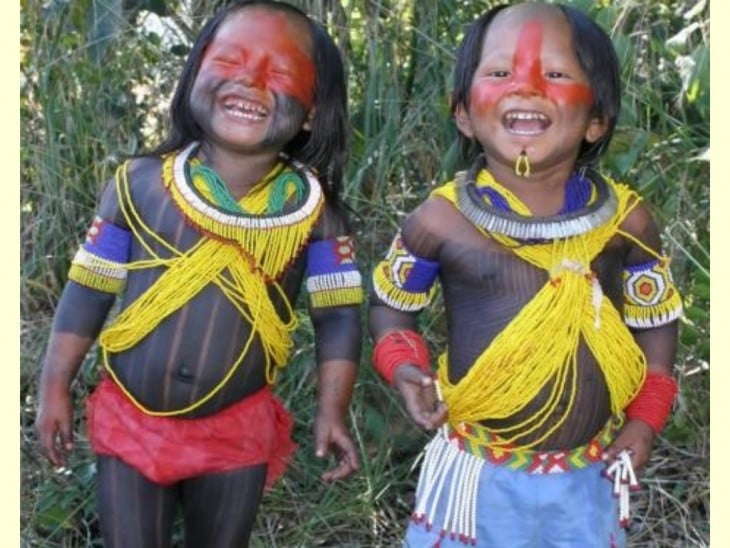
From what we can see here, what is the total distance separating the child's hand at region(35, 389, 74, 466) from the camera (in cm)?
251

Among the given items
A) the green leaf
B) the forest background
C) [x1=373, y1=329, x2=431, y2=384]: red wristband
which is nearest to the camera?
[x1=373, y1=329, x2=431, y2=384]: red wristband

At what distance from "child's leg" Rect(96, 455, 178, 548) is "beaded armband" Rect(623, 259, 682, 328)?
3.00ft

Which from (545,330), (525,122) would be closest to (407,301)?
(545,330)

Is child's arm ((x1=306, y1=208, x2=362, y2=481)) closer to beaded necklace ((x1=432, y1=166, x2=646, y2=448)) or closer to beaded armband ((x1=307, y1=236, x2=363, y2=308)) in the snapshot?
beaded armband ((x1=307, y1=236, x2=363, y2=308))

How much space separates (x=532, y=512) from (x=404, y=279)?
0.47 meters

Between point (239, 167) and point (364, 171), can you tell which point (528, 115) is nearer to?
point (239, 167)

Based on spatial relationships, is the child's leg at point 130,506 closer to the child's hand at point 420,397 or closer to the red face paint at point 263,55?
the child's hand at point 420,397

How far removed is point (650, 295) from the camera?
8.13 ft

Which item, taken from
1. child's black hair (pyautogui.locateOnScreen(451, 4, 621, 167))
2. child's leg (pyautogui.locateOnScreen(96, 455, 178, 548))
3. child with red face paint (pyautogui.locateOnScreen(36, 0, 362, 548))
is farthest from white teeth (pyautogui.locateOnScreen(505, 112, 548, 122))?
child's leg (pyautogui.locateOnScreen(96, 455, 178, 548))

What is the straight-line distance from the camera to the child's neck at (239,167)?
2504 mm

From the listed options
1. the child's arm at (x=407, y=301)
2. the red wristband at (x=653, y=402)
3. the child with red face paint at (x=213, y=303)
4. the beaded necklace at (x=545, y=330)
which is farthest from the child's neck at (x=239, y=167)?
the red wristband at (x=653, y=402)

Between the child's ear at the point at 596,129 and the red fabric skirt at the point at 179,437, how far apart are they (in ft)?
2.50

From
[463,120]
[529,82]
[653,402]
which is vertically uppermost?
[529,82]

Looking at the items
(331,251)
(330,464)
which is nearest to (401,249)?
(331,251)
